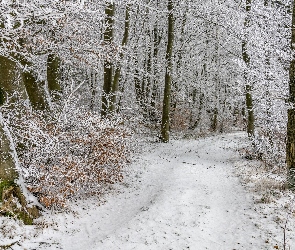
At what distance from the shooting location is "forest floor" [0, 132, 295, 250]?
7203mm

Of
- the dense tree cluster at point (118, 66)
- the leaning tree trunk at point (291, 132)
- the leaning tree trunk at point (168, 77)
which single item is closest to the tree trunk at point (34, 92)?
the dense tree cluster at point (118, 66)

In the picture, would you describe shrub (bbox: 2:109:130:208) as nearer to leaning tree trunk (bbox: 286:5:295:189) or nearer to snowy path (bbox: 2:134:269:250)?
snowy path (bbox: 2:134:269:250)

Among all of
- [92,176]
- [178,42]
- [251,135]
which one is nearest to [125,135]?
[92,176]

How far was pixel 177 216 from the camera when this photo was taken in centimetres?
859

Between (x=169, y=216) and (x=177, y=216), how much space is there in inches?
8.6

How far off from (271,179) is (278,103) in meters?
3.11

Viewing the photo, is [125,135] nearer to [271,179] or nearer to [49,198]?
[49,198]

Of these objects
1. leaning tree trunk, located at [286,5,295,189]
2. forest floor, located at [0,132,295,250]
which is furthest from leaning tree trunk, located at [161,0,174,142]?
leaning tree trunk, located at [286,5,295,189]

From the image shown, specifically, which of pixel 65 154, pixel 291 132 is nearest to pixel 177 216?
pixel 65 154

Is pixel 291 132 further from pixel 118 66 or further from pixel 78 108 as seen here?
pixel 118 66

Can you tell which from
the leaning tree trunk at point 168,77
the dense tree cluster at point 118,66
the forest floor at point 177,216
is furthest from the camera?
the leaning tree trunk at point 168,77

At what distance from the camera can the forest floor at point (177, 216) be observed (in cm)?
720

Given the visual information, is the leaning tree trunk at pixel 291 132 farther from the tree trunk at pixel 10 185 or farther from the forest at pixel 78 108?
the tree trunk at pixel 10 185

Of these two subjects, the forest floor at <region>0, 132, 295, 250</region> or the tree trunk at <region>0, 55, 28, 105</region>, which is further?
the tree trunk at <region>0, 55, 28, 105</region>
